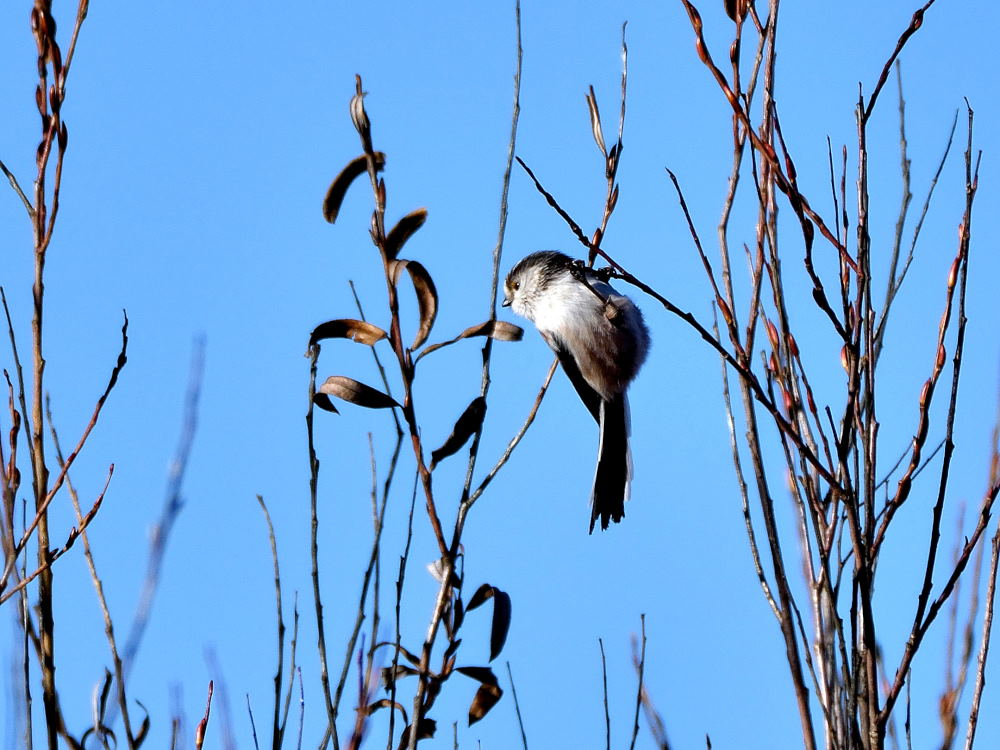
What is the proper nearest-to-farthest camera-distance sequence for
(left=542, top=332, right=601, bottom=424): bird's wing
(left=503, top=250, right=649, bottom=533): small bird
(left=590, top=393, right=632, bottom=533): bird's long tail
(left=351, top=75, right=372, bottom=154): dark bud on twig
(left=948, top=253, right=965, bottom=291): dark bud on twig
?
(left=351, top=75, right=372, bottom=154): dark bud on twig, (left=948, top=253, right=965, bottom=291): dark bud on twig, (left=590, top=393, right=632, bottom=533): bird's long tail, (left=503, top=250, right=649, bottom=533): small bird, (left=542, top=332, right=601, bottom=424): bird's wing

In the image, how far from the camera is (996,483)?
6.07 ft

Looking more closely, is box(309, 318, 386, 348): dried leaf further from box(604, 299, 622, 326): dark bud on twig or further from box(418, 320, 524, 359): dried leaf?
box(604, 299, 622, 326): dark bud on twig

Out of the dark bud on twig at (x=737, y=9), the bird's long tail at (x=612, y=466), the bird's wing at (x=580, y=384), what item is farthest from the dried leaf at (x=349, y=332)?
the bird's wing at (x=580, y=384)

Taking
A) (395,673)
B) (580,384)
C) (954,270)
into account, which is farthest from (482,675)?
(580,384)

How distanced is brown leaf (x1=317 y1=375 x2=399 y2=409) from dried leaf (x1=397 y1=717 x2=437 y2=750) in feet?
1.74

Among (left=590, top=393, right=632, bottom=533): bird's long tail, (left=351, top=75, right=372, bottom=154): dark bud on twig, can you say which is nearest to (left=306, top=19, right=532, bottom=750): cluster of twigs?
(left=351, top=75, right=372, bottom=154): dark bud on twig

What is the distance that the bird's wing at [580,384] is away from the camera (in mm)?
5109

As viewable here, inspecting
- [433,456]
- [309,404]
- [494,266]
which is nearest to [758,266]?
[494,266]

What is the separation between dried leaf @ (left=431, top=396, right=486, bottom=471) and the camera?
70.8 inches

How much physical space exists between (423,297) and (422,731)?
75 cm

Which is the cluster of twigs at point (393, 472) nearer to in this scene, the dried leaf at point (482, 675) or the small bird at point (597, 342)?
the dried leaf at point (482, 675)

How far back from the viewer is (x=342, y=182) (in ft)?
5.74

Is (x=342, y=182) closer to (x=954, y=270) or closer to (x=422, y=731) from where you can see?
(x=422, y=731)

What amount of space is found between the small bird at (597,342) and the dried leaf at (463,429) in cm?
278
